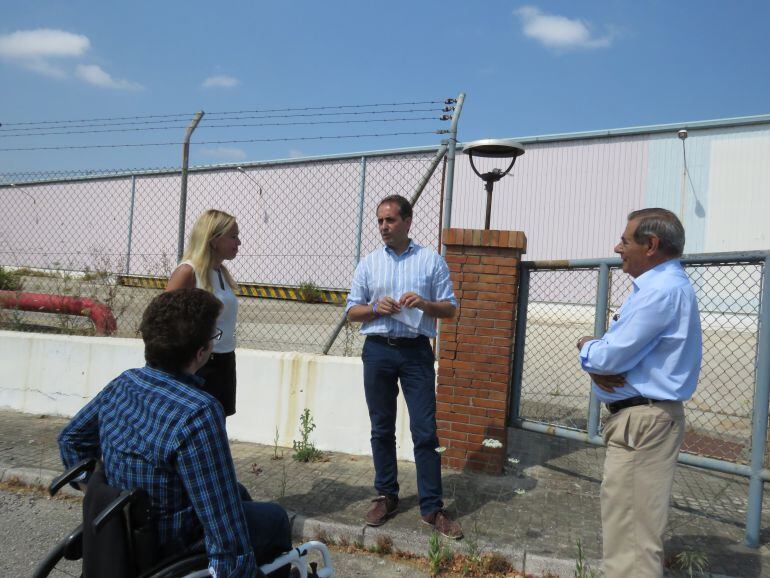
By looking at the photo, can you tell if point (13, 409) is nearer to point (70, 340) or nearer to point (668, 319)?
point (70, 340)

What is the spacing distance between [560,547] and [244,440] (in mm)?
2905

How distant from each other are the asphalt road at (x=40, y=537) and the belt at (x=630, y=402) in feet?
4.80

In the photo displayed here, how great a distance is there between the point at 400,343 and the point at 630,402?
148 cm

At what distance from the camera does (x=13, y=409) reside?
19.8 ft

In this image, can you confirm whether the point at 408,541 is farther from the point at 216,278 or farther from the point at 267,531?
the point at 216,278

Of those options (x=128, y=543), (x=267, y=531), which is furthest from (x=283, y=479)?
(x=128, y=543)

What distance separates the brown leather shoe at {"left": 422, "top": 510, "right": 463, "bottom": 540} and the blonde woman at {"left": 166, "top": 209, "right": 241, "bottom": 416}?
137cm

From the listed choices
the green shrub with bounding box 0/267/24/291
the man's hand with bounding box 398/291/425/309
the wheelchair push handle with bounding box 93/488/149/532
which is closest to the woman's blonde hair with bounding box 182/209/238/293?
the man's hand with bounding box 398/291/425/309

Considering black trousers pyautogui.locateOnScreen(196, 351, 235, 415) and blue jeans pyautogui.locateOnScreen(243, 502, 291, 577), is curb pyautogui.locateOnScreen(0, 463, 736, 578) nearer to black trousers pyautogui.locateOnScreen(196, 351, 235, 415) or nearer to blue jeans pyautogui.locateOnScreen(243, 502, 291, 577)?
black trousers pyautogui.locateOnScreen(196, 351, 235, 415)

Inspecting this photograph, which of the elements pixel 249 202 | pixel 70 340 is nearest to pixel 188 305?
pixel 70 340

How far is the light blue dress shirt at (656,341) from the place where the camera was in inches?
91.4

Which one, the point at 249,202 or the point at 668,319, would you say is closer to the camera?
the point at 668,319

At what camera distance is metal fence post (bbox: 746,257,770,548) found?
3393 mm

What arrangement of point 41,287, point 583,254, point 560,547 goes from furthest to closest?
point 583,254
point 41,287
point 560,547
